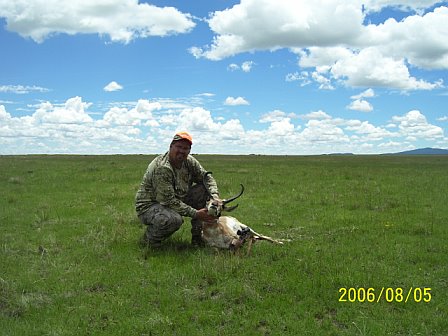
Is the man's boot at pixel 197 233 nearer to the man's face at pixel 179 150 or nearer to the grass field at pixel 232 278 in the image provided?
the grass field at pixel 232 278

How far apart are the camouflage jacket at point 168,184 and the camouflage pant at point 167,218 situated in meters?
0.11

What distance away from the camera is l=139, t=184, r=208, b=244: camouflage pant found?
872 centimetres

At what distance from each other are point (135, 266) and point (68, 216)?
5.85 metres

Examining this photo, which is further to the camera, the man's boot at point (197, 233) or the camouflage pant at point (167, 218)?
A: the man's boot at point (197, 233)

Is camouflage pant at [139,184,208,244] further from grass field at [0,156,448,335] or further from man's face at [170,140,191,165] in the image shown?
man's face at [170,140,191,165]

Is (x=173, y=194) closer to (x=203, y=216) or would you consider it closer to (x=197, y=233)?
(x=203, y=216)

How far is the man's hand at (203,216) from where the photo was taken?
8523 mm

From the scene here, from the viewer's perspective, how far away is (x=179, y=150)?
8.61 m

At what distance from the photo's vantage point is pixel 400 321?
19.5ft
